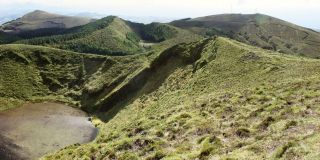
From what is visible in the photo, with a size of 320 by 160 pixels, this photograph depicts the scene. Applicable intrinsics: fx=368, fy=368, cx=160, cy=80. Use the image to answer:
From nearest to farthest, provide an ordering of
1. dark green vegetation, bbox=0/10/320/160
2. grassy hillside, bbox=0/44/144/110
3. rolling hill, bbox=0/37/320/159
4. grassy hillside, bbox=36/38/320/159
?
grassy hillside, bbox=36/38/320/159 < dark green vegetation, bbox=0/10/320/160 < rolling hill, bbox=0/37/320/159 < grassy hillside, bbox=0/44/144/110

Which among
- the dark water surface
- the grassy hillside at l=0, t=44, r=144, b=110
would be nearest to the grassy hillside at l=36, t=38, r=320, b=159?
the dark water surface

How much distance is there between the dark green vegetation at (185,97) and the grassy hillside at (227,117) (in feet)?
0.39

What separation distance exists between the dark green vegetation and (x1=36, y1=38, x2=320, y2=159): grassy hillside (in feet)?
0.39

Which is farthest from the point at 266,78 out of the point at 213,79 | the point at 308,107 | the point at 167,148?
the point at 167,148

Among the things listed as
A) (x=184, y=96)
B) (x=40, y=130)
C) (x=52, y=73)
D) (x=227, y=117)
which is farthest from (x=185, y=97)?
(x=52, y=73)

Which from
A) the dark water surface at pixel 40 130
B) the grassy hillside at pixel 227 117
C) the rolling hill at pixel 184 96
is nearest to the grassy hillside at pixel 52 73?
the rolling hill at pixel 184 96

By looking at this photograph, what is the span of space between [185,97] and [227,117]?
3359 cm

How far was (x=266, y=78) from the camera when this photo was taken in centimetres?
7225

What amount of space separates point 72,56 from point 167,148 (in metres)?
123

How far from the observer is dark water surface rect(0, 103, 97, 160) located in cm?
7681

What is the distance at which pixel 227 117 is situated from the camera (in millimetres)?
46625

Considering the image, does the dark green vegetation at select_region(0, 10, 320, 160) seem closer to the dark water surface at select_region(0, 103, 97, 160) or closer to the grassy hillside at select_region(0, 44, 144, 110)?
the grassy hillside at select_region(0, 44, 144, 110)

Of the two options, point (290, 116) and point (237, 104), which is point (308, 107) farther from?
point (237, 104)

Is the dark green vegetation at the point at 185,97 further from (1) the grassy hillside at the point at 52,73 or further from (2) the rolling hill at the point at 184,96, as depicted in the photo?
(1) the grassy hillside at the point at 52,73
